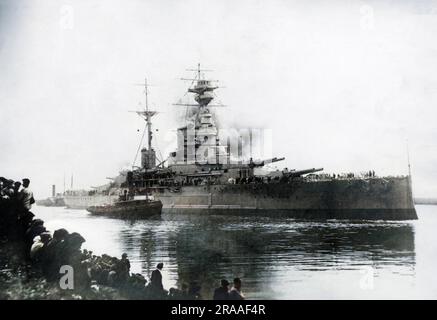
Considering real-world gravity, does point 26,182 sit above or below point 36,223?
above

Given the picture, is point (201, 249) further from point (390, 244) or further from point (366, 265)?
point (390, 244)

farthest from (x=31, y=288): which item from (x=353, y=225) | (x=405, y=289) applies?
(x=353, y=225)

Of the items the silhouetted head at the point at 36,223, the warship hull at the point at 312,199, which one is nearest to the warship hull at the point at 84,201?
the warship hull at the point at 312,199

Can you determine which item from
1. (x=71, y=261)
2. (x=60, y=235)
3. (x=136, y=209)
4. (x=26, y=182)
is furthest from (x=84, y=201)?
(x=71, y=261)

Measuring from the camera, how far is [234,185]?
1190 inches

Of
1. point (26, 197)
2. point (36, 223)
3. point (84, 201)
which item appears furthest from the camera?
point (84, 201)

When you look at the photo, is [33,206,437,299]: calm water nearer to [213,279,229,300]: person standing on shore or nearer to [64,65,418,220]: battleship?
[213,279,229,300]: person standing on shore

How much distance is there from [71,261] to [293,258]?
6558 mm

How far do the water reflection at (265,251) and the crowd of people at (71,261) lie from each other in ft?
3.68

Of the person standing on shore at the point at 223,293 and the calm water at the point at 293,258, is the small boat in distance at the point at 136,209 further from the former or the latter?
the person standing on shore at the point at 223,293

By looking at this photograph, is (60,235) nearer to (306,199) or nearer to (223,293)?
(223,293)

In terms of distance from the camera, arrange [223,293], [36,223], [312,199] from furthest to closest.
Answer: [312,199] → [36,223] → [223,293]

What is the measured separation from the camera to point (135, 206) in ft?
95.9
